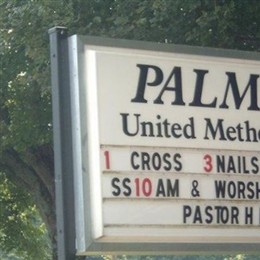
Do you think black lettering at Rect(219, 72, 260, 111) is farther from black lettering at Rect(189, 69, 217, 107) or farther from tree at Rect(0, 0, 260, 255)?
tree at Rect(0, 0, 260, 255)

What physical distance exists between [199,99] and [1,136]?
18415mm

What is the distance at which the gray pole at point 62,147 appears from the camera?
5.17 metres

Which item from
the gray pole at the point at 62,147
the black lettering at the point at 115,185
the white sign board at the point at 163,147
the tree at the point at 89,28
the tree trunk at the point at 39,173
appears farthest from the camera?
the tree trunk at the point at 39,173

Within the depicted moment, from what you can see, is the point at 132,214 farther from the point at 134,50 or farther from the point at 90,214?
the point at 134,50

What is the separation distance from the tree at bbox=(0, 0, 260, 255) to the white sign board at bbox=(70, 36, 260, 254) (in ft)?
26.8

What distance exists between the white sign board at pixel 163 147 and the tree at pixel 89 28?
817 cm

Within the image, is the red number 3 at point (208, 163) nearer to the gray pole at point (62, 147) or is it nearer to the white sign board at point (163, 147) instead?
the white sign board at point (163, 147)

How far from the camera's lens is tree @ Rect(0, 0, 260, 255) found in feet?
47.6

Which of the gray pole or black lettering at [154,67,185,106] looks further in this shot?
black lettering at [154,67,185,106]

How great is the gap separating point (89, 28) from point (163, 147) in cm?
1025

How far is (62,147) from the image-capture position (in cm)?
525

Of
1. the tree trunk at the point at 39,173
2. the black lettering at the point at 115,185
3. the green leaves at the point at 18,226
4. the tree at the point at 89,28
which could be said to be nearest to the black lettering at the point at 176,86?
the black lettering at the point at 115,185

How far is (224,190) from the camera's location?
6020mm

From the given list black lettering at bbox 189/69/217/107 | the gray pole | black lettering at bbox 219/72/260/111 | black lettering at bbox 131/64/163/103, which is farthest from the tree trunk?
the gray pole
